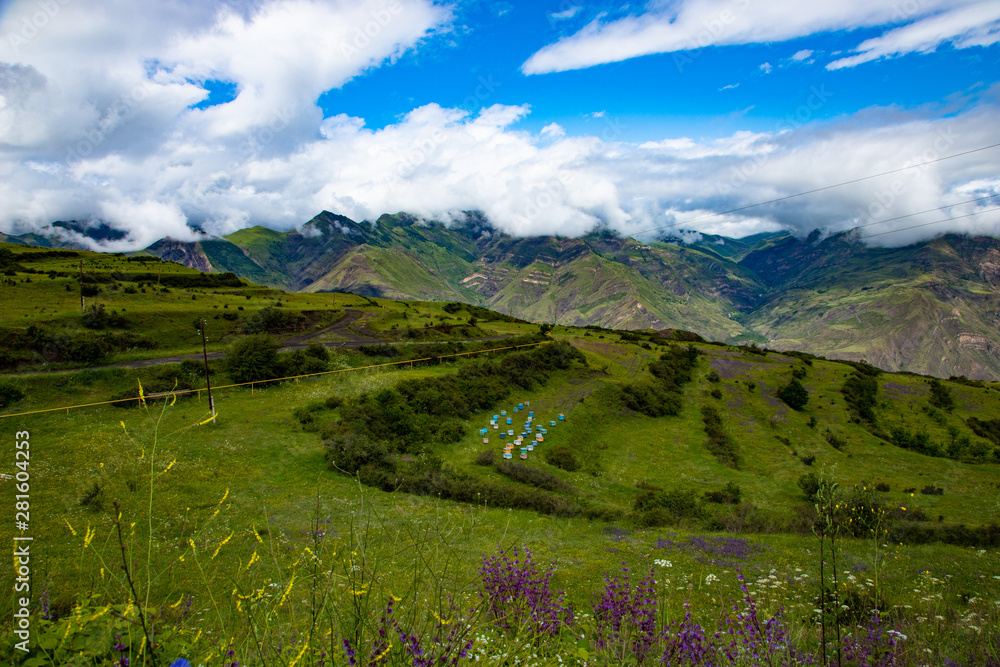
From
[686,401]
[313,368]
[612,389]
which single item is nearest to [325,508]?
[313,368]

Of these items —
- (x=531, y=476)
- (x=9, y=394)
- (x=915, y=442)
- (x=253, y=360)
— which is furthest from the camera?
(x=915, y=442)

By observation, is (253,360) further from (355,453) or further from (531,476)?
(531,476)

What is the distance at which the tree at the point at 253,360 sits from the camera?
3669 cm

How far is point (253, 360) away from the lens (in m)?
37.3

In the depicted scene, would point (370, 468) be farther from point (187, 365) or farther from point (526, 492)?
point (187, 365)

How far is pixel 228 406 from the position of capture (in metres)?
32.0

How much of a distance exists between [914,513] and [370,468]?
29997mm

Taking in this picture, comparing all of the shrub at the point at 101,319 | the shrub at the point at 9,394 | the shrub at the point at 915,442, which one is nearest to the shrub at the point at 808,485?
the shrub at the point at 915,442

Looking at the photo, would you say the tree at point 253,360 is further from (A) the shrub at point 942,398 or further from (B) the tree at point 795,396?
(A) the shrub at point 942,398

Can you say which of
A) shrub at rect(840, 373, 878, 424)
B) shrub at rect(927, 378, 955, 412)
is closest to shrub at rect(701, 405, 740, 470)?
shrub at rect(840, 373, 878, 424)

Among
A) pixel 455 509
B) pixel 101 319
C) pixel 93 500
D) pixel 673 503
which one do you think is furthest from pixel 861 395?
pixel 101 319

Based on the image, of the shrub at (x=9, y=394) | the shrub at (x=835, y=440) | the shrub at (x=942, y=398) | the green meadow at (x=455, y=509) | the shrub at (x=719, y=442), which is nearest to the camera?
the green meadow at (x=455, y=509)

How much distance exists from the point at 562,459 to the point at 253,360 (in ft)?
90.7

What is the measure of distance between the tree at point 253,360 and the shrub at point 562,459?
25.0 metres
